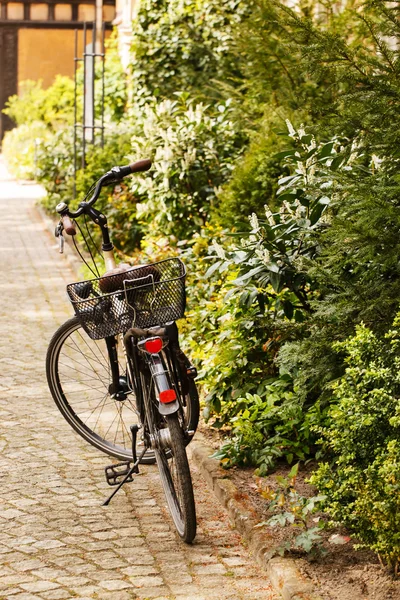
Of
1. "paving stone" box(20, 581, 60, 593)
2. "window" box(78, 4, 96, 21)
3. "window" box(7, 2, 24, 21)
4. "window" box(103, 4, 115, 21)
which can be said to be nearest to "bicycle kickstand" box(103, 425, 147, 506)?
"paving stone" box(20, 581, 60, 593)

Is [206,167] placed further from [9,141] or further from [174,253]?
[9,141]

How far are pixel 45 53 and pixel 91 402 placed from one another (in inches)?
1101

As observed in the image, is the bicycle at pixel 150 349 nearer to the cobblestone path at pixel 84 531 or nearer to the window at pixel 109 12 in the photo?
the cobblestone path at pixel 84 531

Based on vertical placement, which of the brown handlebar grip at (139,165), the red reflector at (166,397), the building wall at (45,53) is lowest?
the building wall at (45,53)

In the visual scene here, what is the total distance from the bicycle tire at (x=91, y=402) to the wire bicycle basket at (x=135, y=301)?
17.7 inches

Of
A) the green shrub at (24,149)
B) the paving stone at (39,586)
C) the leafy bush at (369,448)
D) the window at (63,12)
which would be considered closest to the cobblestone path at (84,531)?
the paving stone at (39,586)

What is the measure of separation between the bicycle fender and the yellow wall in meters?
28.9

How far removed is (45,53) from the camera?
107 ft

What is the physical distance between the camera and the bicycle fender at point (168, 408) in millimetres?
4273

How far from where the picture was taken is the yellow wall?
106 feet

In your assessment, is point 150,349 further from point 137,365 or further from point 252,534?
point 252,534

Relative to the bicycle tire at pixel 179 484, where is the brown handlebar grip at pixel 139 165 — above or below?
above

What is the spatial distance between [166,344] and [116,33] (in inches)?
790

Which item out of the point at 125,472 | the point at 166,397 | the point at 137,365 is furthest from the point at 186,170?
the point at 166,397
